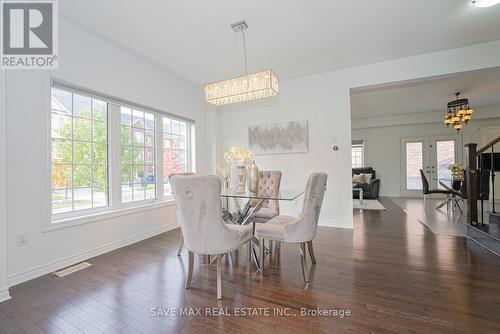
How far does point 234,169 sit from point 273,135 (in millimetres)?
1888

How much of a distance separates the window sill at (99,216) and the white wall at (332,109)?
7.40ft

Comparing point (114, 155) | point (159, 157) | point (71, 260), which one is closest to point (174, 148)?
point (159, 157)

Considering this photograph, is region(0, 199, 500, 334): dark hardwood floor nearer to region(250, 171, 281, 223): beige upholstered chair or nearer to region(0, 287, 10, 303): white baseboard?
region(0, 287, 10, 303): white baseboard

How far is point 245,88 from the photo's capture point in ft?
8.32

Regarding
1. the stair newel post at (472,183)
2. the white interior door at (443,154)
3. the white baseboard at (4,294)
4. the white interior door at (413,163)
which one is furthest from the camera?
the white interior door at (413,163)

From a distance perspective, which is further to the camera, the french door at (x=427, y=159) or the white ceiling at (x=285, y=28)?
the french door at (x=427, y=159)

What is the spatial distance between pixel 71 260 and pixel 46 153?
4.06 feet

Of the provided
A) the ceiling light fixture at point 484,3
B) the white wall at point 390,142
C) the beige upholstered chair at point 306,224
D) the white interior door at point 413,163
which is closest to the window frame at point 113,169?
the beige upholstered chair at point 306,224

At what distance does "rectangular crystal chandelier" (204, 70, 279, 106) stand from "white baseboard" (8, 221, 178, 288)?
2.32m

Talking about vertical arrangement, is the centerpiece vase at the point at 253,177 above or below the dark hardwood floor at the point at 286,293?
above

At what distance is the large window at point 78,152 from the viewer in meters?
2.53

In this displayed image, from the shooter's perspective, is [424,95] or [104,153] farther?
[424,95]

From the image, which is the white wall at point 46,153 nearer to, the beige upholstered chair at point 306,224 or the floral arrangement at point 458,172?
the beige upholstered chair at point 306,224

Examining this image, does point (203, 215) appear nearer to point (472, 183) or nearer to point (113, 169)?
point (113, 169)
